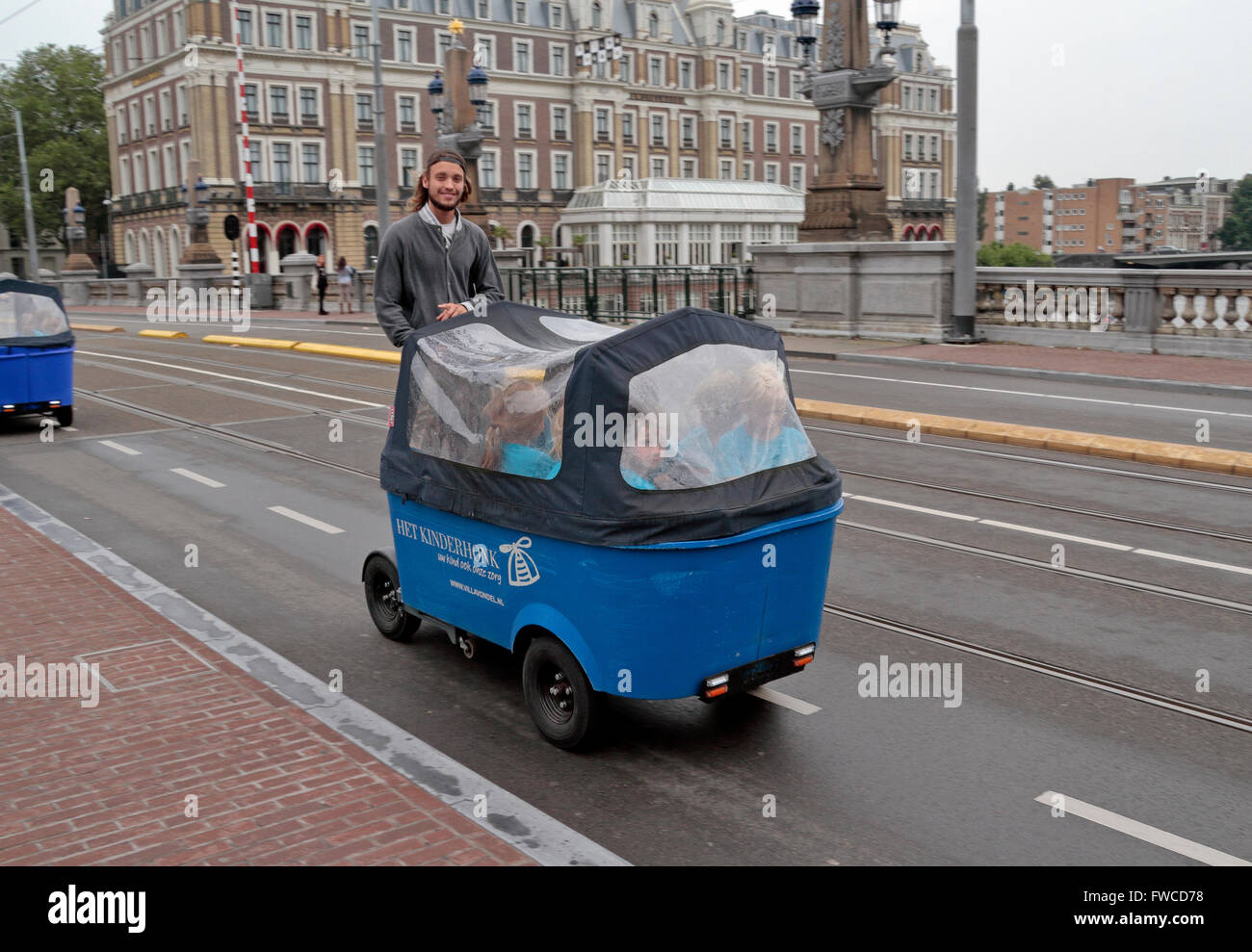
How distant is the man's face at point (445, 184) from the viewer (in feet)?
21.0

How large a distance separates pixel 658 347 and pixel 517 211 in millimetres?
80147

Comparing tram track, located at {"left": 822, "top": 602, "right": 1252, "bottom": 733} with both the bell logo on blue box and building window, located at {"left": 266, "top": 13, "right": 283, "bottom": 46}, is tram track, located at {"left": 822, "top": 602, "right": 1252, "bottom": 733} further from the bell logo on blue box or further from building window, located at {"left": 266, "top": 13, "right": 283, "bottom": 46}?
building window, located at {"left": 266, "top": 13, "right": 283, "bottom": 46}

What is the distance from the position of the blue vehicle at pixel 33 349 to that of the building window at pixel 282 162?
60.0 m

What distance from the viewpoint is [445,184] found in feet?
21.1

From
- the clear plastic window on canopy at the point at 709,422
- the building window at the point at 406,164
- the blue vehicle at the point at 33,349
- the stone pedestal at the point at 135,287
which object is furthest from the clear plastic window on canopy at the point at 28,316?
the building window at the point at 406,164

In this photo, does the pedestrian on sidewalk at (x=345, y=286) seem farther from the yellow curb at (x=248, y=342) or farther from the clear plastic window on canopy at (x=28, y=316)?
the clear plastic window on canopy at (x=28, y=316)

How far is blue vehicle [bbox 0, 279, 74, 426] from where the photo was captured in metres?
14.2

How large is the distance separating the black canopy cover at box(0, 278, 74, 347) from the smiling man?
9329 millimetres

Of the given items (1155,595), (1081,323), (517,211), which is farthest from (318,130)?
(1155,595)

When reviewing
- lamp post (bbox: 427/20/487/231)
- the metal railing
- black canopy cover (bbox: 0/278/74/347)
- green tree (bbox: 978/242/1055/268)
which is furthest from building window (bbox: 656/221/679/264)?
black canopy cover (bbox: 0/278/74/347)

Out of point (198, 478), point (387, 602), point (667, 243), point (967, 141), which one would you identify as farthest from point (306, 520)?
point (667, 243)
